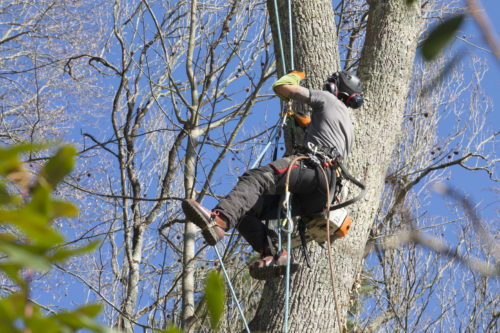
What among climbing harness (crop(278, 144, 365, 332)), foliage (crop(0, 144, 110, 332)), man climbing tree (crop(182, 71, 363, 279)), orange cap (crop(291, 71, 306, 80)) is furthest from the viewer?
orange cap (crop(291, 71, 306, 80))

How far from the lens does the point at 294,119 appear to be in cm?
444

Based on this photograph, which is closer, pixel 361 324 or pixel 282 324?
pixel 282 324

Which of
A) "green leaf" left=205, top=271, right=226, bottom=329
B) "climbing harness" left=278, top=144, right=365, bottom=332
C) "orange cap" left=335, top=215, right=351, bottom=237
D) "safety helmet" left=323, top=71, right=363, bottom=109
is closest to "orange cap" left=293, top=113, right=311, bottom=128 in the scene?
"safety helmet" left=323, top=71, right=363, bottom=109

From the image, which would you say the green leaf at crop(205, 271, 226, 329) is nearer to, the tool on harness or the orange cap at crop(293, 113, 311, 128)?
the tool on harness

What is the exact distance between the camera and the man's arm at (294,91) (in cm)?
409

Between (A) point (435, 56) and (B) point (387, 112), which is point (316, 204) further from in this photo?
(A) point (435, 56)

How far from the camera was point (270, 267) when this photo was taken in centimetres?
378

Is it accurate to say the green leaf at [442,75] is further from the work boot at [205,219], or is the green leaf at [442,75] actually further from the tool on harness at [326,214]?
the tool on harness at [326,214]

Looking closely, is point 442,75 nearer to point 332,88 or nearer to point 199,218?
point 199,218

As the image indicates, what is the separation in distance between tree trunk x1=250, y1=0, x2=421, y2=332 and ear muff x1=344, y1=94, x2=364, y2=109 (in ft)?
0.71

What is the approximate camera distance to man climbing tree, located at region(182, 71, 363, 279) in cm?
360

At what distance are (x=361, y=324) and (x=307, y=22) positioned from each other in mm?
5182

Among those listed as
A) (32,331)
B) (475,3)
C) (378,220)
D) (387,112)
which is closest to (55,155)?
(32,331)

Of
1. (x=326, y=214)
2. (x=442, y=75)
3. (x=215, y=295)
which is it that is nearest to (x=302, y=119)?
(x=326, y=214)
